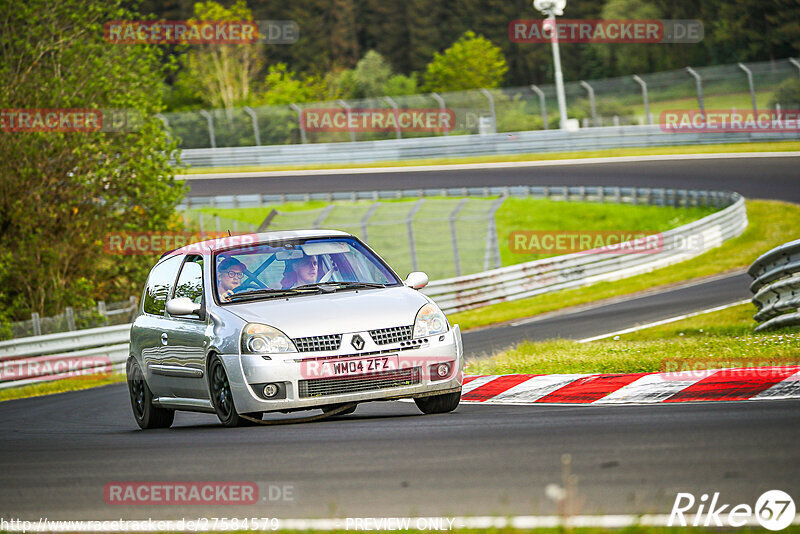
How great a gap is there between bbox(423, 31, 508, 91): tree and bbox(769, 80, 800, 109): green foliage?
36.5 metres

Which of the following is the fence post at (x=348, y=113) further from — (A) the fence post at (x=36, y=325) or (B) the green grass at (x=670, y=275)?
(A) the fence post at (x=36, y=325)

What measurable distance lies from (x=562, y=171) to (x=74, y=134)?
892 inches

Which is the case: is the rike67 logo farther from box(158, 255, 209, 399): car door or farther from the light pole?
the light pole

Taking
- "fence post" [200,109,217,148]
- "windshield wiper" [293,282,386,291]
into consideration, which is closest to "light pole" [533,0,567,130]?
"fence post" [200,109,217,148]

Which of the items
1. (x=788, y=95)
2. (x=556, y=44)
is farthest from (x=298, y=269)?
(x=556, y=44)

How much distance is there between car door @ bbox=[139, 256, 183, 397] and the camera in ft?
32.4

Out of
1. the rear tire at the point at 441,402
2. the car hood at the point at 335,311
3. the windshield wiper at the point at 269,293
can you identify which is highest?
the windshield wiper at the point at 269,293

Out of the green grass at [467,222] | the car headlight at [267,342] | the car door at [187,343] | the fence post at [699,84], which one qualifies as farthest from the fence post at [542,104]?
the car headlight at [267,342]

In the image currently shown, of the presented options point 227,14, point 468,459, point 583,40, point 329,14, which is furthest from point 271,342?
point 329,14

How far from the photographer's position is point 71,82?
23391 millimetres

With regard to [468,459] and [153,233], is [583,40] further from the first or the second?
[468,459]

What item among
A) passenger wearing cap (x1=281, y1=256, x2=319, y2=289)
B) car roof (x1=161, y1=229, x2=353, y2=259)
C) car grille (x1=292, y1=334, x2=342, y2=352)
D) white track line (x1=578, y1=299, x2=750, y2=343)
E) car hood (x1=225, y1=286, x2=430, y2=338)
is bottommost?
white track line (x1=578, y1=299, x2=750, y2=343)

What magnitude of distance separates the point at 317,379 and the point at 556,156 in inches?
1511

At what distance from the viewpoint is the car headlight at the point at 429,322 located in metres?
8.65
